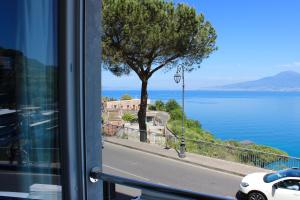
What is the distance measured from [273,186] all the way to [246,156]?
22.5ft

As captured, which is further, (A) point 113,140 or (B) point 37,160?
(A) point 113,140

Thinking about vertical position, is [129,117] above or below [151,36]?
below

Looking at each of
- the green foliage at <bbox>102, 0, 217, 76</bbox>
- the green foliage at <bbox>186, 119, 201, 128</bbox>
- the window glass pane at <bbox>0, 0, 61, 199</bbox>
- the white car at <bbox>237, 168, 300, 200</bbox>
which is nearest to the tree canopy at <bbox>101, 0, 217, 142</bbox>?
the green foliage at <bbox>102, 0, 217, 76</bbox>

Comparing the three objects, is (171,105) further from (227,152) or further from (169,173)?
(169,173)

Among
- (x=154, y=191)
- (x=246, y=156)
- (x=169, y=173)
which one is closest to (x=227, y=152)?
(x=246, y=156)

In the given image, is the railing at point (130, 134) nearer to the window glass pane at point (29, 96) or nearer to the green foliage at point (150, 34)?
the green foliage at point (150, 34)

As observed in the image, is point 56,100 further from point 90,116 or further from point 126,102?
point 126,102

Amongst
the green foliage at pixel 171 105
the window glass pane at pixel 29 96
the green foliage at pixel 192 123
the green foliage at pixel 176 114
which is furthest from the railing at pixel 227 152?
the green foliage at pixel 171 105

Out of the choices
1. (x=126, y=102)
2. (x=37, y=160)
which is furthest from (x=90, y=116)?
(x=126, y=102)

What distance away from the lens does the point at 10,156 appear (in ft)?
6.09

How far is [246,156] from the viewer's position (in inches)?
680

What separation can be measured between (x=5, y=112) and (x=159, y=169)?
14.9 metres

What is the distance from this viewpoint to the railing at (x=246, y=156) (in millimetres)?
14773

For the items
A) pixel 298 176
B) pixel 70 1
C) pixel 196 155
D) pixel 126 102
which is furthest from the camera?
pixel 126 102
